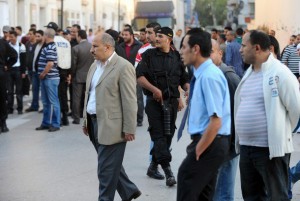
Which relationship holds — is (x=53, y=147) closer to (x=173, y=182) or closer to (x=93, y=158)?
(x=93, y=158)

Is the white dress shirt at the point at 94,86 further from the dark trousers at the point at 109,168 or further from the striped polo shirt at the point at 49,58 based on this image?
the striped polo shirt at the point at 49,58

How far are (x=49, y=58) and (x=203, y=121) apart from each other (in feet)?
28.1

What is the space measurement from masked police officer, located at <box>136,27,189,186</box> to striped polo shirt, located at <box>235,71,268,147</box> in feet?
8.31

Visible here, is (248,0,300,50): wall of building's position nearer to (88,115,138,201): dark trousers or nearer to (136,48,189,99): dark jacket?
(136,48,189,99): dark jacket

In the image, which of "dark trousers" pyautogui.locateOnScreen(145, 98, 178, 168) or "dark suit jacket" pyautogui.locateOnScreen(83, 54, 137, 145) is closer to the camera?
"dark suit jacket" pyautogui.locateOnScreen(83, 54, 137, 145)

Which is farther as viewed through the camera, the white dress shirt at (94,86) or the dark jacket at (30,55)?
the dark jacket at (30,55)

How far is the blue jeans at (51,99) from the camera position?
13594mm

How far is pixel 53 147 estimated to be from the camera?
38.6 feet

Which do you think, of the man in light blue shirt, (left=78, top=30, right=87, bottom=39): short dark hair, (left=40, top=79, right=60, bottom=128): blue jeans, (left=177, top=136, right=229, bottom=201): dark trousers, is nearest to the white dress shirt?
the man in light blue shirt

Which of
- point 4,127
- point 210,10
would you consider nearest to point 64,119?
point 4,127

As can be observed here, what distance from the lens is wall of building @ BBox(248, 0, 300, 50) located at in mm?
28141

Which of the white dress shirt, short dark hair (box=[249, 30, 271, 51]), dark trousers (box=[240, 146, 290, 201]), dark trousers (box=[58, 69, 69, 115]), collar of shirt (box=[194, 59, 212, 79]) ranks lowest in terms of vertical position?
dark trousers (box=[58, 69, 69, 115])

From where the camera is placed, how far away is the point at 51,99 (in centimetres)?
1365

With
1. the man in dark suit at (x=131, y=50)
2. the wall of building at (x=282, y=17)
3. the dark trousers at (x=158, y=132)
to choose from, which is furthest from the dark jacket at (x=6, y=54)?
the wall of building at (x=282, y=17)
